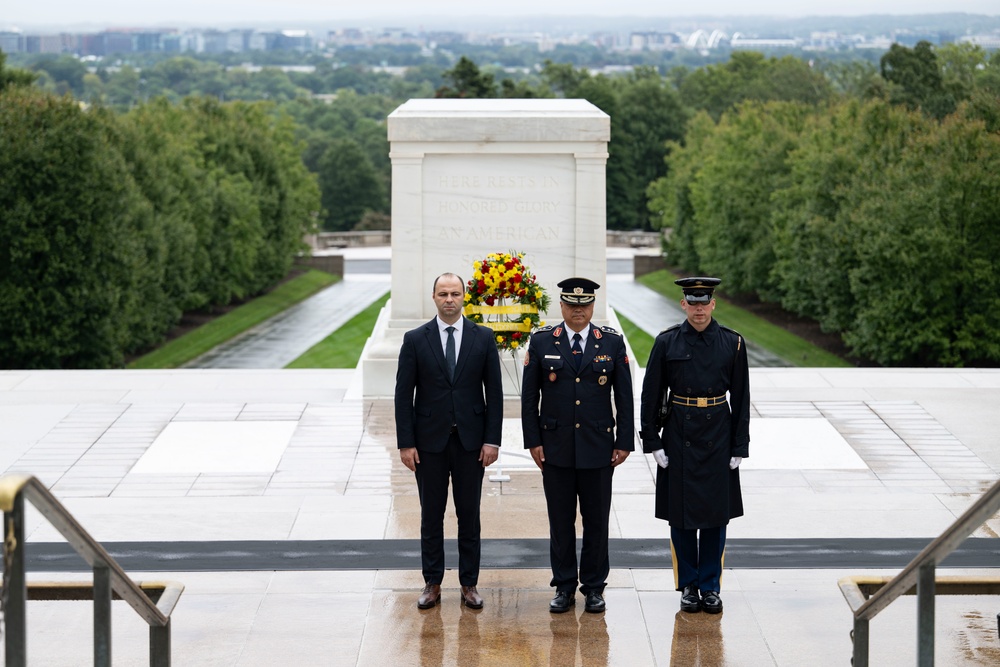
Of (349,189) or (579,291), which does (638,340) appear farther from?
(349,189)

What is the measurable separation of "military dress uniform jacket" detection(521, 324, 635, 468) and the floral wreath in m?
3.71

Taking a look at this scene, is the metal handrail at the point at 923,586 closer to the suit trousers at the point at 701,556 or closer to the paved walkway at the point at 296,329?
the suit trousers at the point at 701,556

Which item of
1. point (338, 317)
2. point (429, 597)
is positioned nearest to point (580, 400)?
point (429, 597)

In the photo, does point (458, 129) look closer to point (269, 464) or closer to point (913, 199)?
point (269, 464)

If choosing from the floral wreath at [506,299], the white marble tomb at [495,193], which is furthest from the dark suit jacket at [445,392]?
the white marble tomb at [495,193]

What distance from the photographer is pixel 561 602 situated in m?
7.30

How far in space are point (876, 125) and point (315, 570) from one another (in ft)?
93.1

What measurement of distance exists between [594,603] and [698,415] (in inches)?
45.4

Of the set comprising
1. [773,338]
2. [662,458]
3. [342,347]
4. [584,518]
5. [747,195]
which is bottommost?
[773,338]

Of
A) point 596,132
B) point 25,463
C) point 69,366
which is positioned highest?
point 596,132

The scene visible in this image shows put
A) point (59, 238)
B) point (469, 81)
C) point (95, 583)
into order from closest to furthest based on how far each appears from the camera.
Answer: point (95, 583) < point (59, 238) < point (469, 81)

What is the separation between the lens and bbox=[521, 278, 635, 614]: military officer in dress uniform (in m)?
7.18

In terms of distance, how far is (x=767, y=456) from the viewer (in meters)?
11.0

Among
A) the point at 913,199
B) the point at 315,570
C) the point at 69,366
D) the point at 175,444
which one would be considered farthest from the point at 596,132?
the point at 69,366
